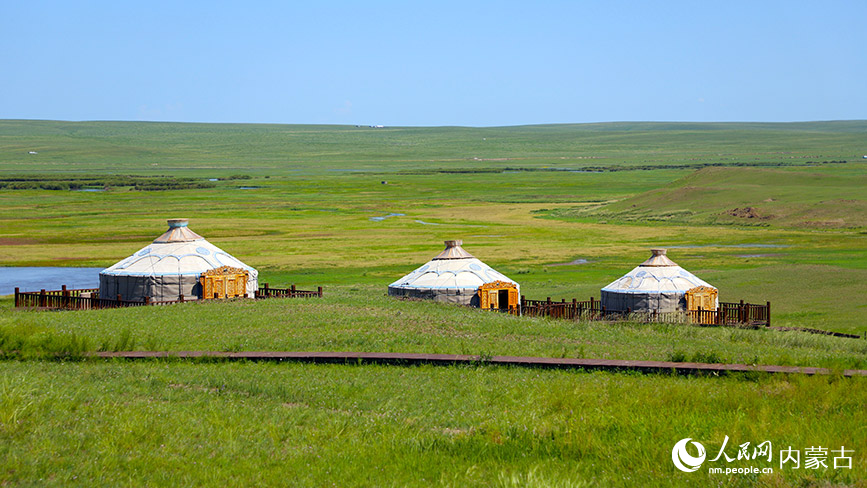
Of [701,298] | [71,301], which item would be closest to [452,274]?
[701,298]

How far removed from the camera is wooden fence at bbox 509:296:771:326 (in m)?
31.2

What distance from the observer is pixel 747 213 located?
87312mm

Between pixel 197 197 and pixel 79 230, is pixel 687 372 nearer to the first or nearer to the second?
pixel 79 230

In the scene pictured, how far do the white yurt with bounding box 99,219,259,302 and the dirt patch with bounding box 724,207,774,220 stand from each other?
2483 inches

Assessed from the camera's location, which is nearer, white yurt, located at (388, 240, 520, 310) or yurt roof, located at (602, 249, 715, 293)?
yurt roof, located at (602, 249, 715, 293)

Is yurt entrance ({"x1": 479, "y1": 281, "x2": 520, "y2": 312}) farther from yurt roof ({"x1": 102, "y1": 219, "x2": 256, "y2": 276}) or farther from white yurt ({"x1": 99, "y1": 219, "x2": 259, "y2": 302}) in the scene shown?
yurt roof ({"x1": 102, "y1": 219, "x2": 256, "y2": 276})

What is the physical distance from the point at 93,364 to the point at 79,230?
67.2m

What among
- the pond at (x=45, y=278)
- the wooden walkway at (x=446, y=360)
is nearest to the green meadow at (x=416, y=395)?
the wooden walkway at (x=446, y=360)

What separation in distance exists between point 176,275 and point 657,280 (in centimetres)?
1822

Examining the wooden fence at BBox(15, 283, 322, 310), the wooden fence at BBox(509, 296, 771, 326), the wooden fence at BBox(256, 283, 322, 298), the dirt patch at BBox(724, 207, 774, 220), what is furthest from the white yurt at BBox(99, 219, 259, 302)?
the dirt patch at BBox(724, 207, 774, 220)

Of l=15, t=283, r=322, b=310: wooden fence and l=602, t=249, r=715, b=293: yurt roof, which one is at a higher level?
l=602, t=249, r=715, b=293: yurt roof

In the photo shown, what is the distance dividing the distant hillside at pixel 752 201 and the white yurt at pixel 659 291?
5091 cm

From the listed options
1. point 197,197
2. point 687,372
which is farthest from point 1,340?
point 197,197

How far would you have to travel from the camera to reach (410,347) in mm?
20047
